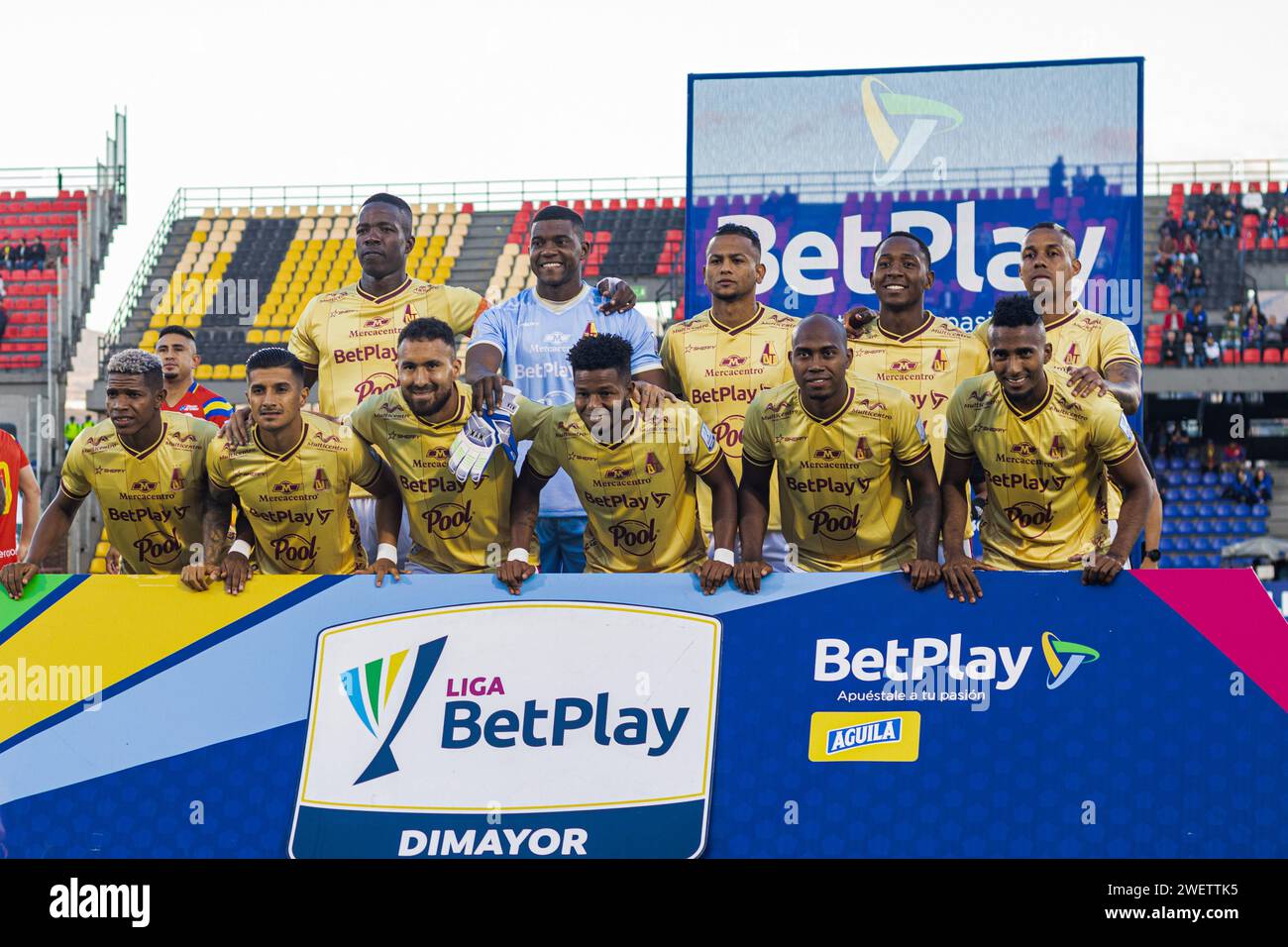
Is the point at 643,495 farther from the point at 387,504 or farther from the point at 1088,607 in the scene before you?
the point at 1088,607

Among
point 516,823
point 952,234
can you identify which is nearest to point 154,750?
point 516,823

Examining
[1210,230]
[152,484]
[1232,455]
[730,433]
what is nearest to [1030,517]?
[730,433]

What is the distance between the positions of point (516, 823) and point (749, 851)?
82 cm

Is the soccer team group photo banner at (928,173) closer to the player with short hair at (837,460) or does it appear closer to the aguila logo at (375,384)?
the aguila logo at (375,384)

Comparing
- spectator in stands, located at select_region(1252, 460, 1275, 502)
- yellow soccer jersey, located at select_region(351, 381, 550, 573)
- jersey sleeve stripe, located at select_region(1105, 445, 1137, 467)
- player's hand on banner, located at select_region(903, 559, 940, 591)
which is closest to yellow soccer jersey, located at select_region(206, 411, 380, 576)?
yellow soccer jersey, located at select_region(351, 381, 550, 573)

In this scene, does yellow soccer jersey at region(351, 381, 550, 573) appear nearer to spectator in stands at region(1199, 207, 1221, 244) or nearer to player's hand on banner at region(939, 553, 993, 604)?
player's hand on banner at region(939, 553, 993, 604)

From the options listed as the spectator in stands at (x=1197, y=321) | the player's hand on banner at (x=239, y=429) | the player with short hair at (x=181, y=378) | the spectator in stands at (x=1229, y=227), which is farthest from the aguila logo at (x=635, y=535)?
the spectator in stands at (x=1229, y=227)

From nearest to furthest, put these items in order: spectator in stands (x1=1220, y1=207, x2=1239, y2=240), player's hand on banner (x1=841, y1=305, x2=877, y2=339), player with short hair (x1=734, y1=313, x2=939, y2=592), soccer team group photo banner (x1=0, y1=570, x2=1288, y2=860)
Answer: soccer team group photo banner (x1=0, y1=570, x2=1288, y2=860)
player with short hair (x1=734, y1=313, x2=939, y2=592)
player's hand on banner (x1=841, y1=305, x2=877, y2=339)
spectator in stands (x1=1220, y1=207, x2=1239, y2=240)

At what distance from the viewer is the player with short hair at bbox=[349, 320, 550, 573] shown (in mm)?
5828

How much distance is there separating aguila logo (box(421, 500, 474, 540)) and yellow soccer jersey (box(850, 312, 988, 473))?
1.96m

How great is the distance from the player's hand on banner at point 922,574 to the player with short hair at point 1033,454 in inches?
10.2

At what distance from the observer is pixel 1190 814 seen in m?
4.75

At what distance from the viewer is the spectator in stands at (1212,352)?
67.3 feet

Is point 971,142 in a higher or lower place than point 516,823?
higher
